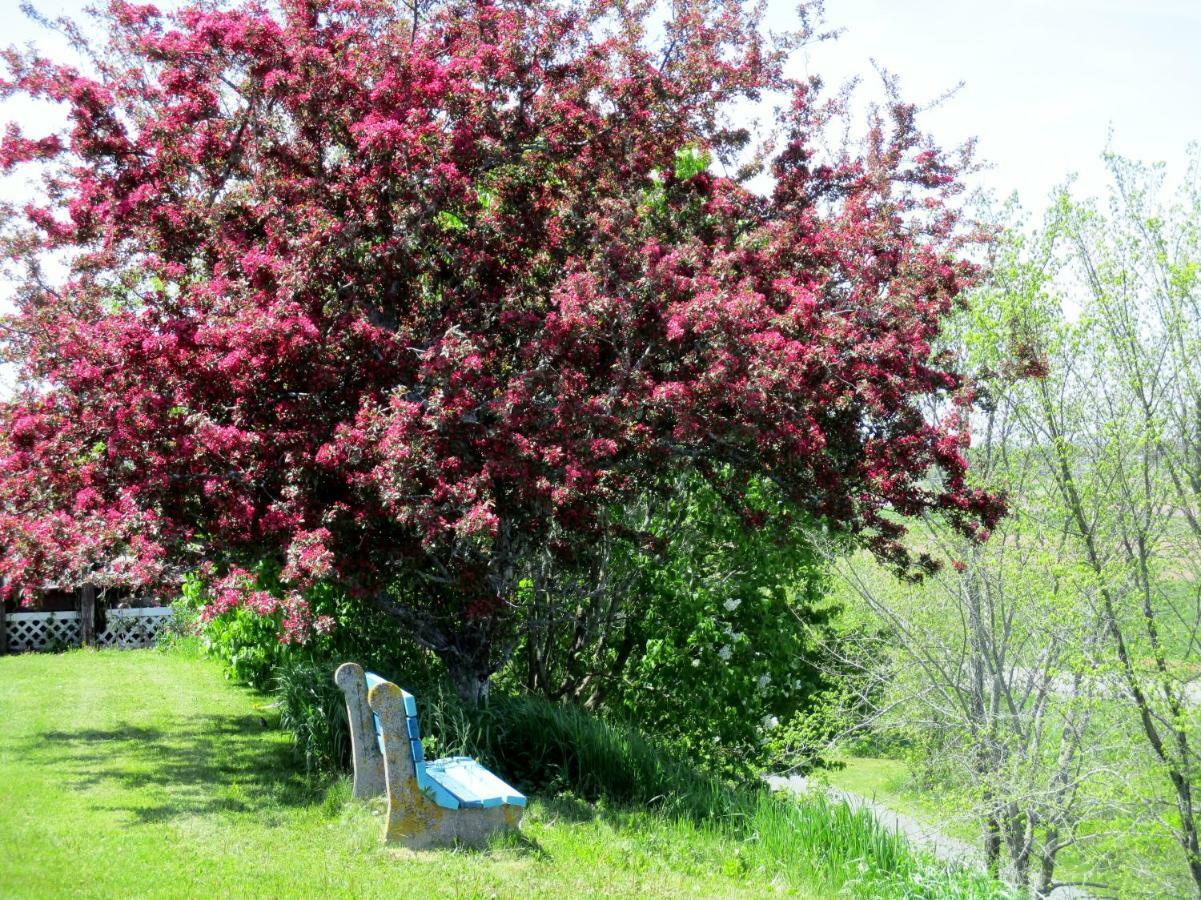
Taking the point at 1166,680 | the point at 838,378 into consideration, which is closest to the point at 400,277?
the point at 838,378

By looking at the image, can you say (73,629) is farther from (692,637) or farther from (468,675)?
(692,637)

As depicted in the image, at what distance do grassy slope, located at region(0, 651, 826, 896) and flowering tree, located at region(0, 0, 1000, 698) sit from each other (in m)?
1.33

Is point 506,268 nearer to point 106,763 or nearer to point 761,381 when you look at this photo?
point 761,381

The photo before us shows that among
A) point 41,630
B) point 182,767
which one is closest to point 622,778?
point 182,767

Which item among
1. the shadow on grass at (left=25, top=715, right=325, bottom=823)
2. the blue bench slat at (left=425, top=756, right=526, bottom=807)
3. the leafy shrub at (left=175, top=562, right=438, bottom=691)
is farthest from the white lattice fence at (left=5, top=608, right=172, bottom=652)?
the blue bench slat at (left=425, top=756, right=526, bottom=807)

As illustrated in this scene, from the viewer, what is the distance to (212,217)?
24.4 feet

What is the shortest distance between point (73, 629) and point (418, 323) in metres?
10.7

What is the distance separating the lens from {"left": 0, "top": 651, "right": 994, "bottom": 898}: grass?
5.20 m

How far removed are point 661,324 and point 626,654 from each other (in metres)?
4.32

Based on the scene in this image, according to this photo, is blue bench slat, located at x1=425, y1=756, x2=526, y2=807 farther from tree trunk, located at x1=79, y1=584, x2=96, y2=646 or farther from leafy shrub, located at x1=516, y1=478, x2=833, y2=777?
tree trunk, located at x1=79, y1=584, x2=96, y2=646

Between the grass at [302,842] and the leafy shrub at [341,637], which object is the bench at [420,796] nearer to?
the grass at [302,842]

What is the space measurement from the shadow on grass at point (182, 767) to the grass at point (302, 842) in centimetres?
2

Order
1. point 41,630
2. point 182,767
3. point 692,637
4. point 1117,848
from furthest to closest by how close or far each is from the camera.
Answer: point 41,630
point 1117,848
point 692,637
point 182,767

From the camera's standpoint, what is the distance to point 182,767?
7512 mm
